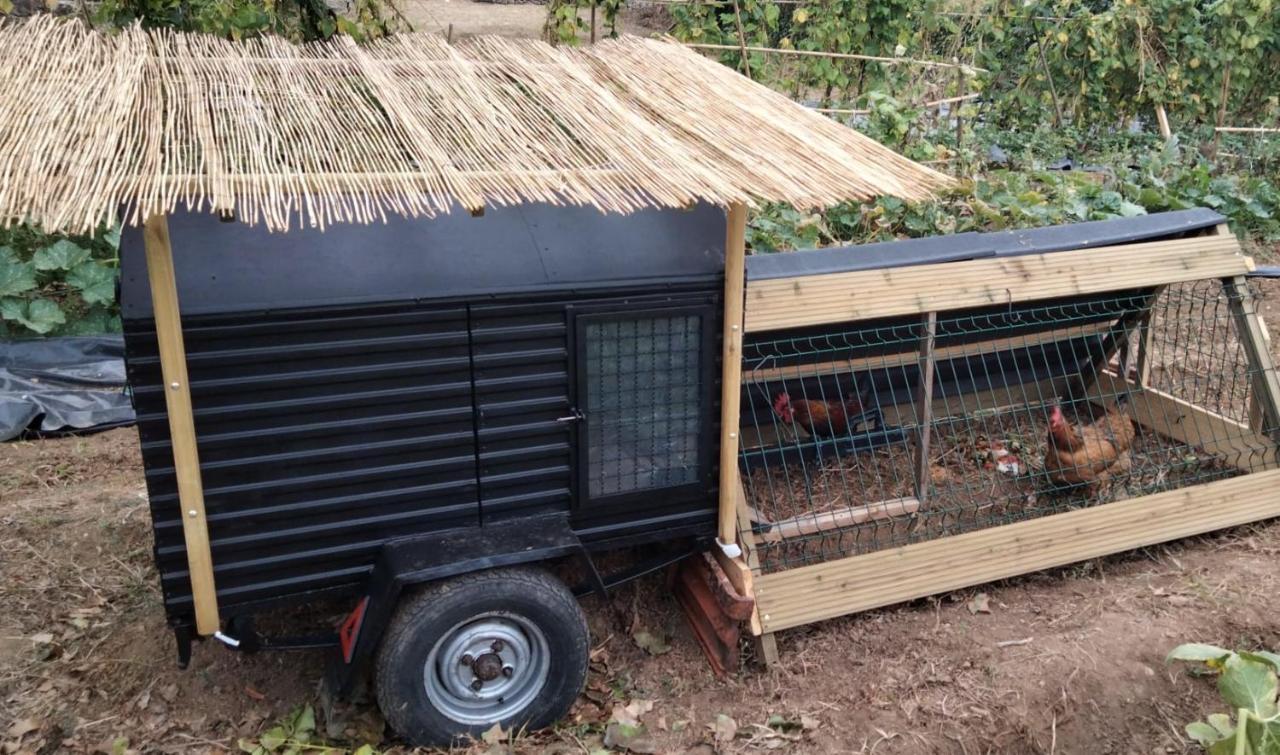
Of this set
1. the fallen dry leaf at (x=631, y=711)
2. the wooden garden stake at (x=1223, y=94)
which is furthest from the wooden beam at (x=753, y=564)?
the wooden garden stake at (x=1223, y=94)

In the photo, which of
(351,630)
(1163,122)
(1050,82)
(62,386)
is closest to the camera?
(351,630)

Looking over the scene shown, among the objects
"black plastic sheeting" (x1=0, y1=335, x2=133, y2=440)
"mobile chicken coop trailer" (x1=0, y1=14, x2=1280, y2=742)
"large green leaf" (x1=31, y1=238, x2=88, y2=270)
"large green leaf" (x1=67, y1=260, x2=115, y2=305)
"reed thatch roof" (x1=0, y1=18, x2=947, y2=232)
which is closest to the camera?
"reed thatch roof" (x1=0, y1=18, x2=947, y2=232)

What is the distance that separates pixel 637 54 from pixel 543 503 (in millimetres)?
1863

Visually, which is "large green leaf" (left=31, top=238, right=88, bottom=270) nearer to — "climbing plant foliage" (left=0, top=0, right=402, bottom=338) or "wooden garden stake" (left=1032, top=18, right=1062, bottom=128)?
"climbing plant foliage" (left=0, top=0, right=402, bottom=338)

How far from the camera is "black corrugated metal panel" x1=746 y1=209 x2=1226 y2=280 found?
12.5 ft

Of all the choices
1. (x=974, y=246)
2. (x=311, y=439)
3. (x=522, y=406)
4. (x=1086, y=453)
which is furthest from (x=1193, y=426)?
(x=311, y=439)

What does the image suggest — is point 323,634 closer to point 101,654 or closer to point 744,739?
point 101,654

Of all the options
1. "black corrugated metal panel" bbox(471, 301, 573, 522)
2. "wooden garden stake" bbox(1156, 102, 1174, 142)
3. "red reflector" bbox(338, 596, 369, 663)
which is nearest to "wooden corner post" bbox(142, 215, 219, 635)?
"red reflector" bbox(338, 596, 369, 663)

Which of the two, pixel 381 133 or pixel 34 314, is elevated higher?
pixel 381 133

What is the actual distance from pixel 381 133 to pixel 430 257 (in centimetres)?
38

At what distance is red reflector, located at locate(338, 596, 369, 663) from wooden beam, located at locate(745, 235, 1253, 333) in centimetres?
164

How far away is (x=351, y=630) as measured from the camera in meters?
3.11

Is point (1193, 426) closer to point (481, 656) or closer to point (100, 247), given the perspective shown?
point (481, 656)

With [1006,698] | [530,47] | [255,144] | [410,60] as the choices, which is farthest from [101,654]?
[1006,698]
